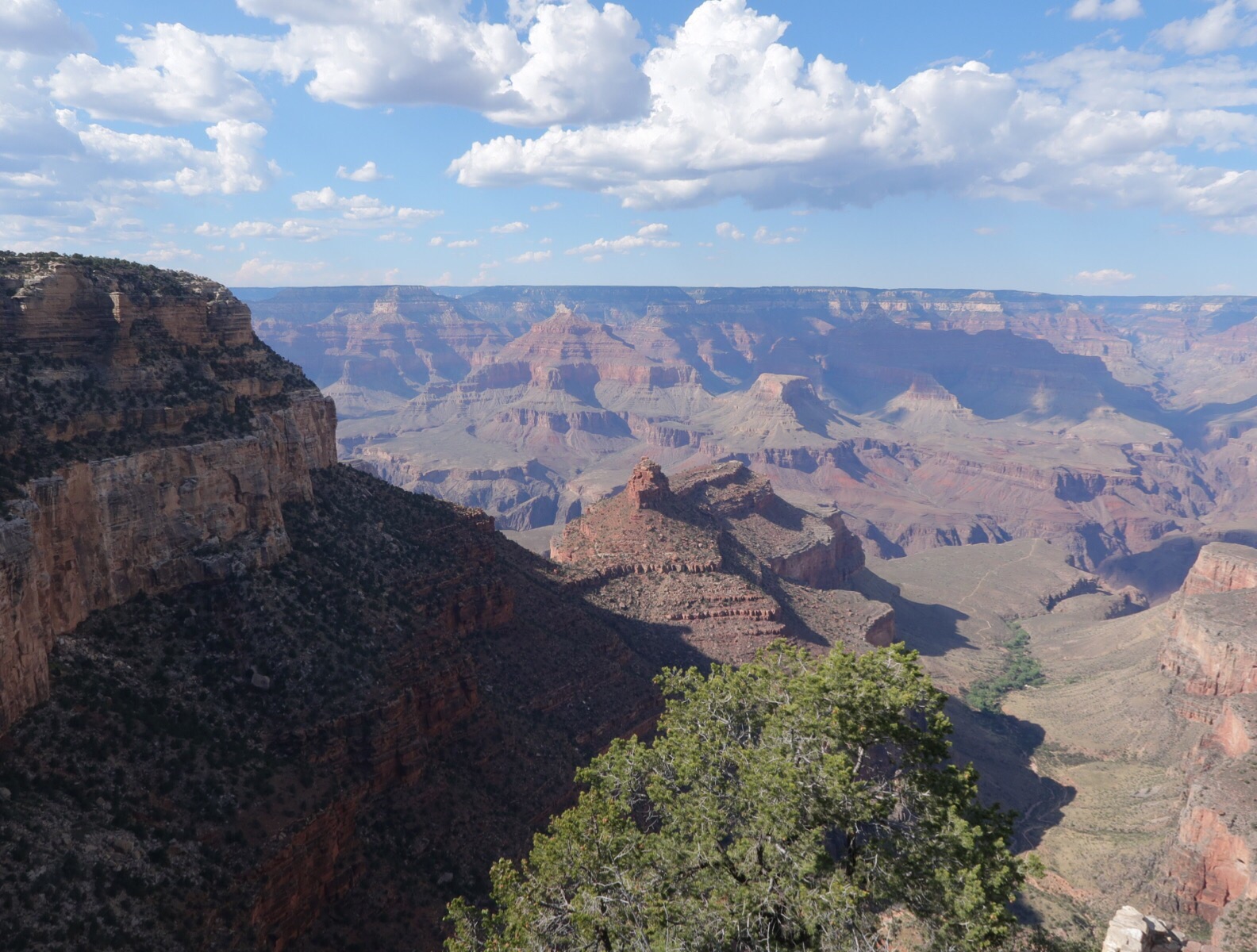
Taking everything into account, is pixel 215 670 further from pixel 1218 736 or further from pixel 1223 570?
pixel 1223 570

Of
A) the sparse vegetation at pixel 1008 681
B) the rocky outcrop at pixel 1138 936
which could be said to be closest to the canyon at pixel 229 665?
the rocky outcrop at pixel 1138 936

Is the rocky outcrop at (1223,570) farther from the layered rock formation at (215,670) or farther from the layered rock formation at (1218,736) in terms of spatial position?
the layered rock formation at (215,670)

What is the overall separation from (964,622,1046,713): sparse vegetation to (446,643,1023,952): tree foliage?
3041 inches

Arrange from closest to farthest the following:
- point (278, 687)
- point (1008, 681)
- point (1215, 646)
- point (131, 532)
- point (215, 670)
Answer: point (131, 532), point (215, 670), point (278, 687), point (1215, 646), point (1008, 681)

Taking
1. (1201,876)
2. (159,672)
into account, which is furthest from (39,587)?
(1201,876)

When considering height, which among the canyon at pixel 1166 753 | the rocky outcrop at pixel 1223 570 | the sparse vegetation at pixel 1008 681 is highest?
the rocky outcrop at pixel 1223 570

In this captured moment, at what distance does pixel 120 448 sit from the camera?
33.9 m

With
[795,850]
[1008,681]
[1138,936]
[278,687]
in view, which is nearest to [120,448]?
[278,687]

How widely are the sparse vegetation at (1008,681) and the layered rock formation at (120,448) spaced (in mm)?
80707

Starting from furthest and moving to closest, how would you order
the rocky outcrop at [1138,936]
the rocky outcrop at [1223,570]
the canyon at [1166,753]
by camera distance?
1. the rocky outcrop at [1223,570]
2. the canyon at [1166,753]
3. the rocky outcrop at [1138,936]

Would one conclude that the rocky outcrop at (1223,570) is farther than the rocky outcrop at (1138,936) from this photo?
Yes

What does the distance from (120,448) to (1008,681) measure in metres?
98.6

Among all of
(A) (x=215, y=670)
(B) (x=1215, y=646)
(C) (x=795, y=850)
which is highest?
(C) (x=795, y=850)

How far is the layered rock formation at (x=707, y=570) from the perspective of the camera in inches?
2830
